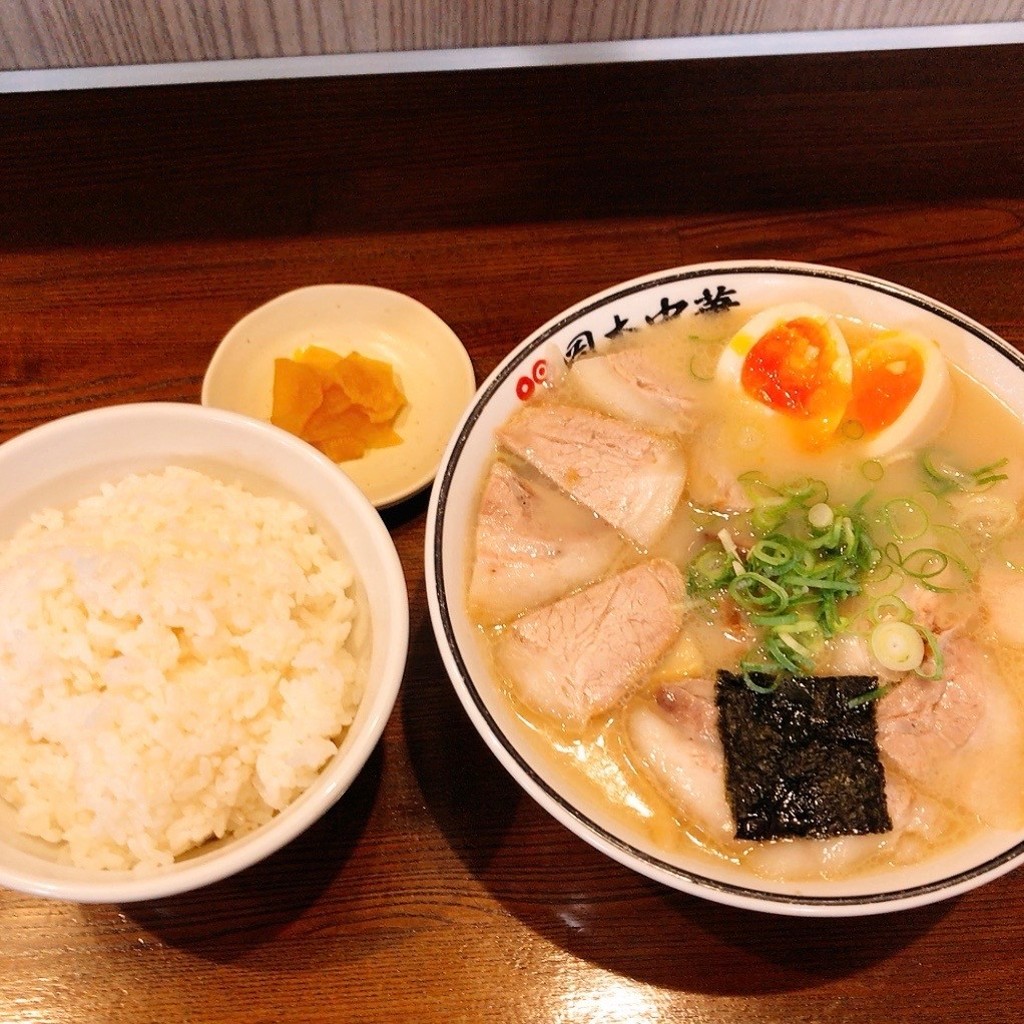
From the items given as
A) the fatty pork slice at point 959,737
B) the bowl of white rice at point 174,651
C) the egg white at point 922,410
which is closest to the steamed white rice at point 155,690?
the bowl of white rice at point 174,651

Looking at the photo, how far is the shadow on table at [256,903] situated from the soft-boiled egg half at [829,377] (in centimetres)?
131

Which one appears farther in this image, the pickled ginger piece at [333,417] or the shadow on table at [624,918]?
the pickled ginger piece at [333,417]

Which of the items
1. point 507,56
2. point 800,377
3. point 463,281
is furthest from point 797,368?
point 507,56

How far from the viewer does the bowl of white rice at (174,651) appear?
4.41 feet

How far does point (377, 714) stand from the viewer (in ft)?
4.53

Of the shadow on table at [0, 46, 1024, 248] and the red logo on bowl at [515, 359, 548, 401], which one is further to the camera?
the shadow on table at [0, 46, 1024, 248]

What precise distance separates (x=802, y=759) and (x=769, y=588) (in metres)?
0.34

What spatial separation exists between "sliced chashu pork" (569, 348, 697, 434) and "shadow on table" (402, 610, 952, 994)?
86 centimetres

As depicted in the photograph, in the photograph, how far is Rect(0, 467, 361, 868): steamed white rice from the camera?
4.46ft

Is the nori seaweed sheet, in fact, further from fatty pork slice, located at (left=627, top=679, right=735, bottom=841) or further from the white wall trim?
the white wall trim

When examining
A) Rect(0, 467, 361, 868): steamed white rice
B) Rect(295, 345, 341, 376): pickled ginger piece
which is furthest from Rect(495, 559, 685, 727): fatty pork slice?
Rect(295, 345, 341, 376): pickled ginger piece

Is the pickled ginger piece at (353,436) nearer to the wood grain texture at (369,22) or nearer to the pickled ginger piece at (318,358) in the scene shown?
the pickled ginger piece at (318,358)

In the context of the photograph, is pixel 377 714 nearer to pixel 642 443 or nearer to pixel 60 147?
pixel 642 443

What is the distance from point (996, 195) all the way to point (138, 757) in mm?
2741
